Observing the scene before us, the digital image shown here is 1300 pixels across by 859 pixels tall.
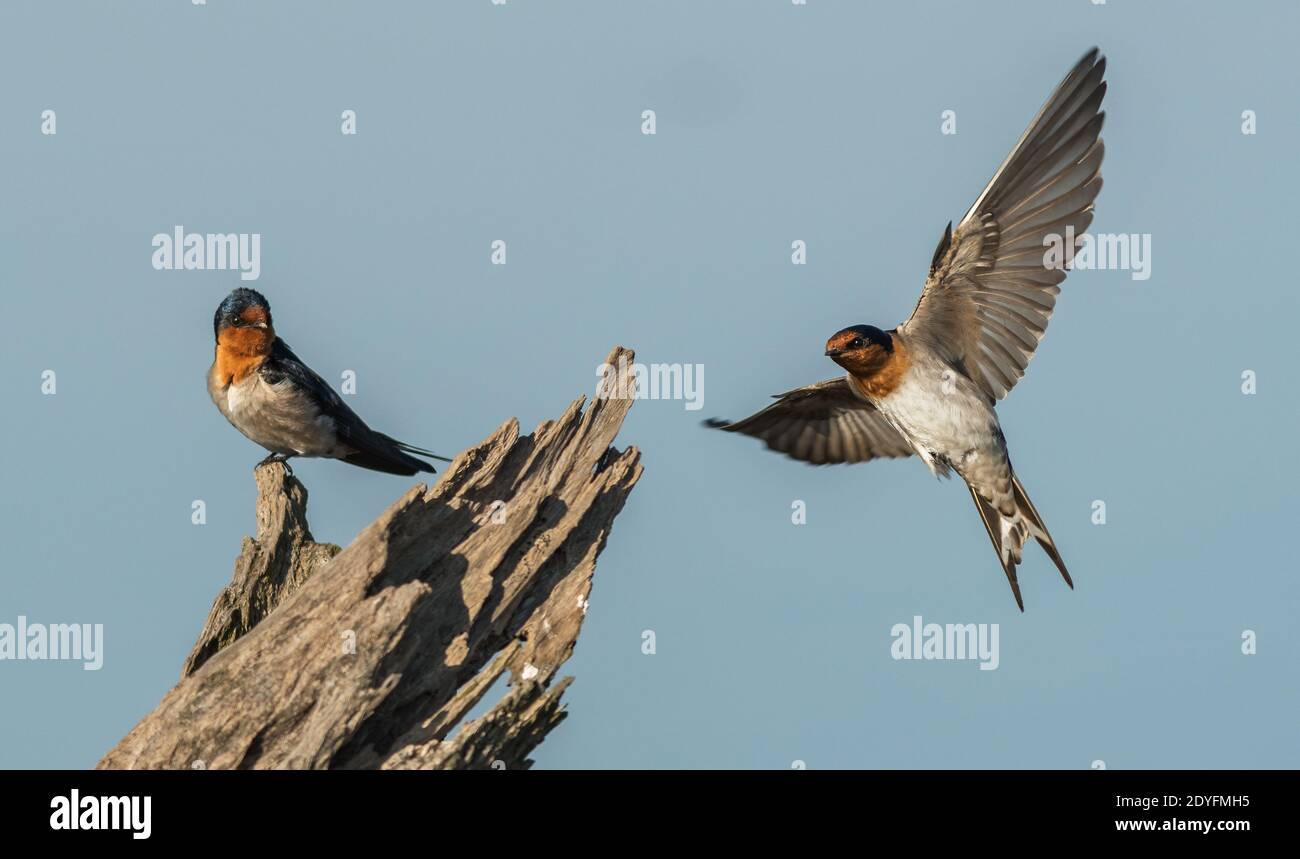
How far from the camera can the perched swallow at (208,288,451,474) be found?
10.8m

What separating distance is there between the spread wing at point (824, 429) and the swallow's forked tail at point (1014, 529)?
1.16 m

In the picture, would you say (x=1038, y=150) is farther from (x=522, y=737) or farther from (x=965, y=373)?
(x=522, y=737)

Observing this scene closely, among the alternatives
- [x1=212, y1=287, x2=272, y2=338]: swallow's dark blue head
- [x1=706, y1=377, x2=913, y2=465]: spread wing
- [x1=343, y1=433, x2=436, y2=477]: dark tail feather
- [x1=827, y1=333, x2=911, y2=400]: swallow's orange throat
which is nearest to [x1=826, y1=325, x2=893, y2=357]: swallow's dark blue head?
[x1=827, y1=333, x2=911, y2=400]: swallow's orange throat

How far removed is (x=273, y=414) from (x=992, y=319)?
5684mm

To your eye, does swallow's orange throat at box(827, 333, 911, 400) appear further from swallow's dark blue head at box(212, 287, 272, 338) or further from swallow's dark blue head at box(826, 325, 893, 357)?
swallow's dark blue head at box(212, 287, 272, 338)

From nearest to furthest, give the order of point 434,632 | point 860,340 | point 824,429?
point 434,632 → point 860,340 → point 824,429

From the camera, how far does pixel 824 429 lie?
12.8 metres

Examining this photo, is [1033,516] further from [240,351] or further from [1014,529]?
Answer: [240,351]

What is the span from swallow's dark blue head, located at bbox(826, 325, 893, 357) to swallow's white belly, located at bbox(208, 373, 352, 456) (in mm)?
4082

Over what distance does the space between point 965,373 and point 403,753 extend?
19.8ft

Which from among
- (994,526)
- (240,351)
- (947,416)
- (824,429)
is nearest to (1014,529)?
(994,526)

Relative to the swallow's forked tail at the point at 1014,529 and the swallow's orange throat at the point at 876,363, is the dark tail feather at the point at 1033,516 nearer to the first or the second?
the swallow's forked tail at the point at 1014,529

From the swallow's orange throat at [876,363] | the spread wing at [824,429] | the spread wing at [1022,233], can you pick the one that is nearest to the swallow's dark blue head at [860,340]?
the swallow's orange throat at [876,363]
